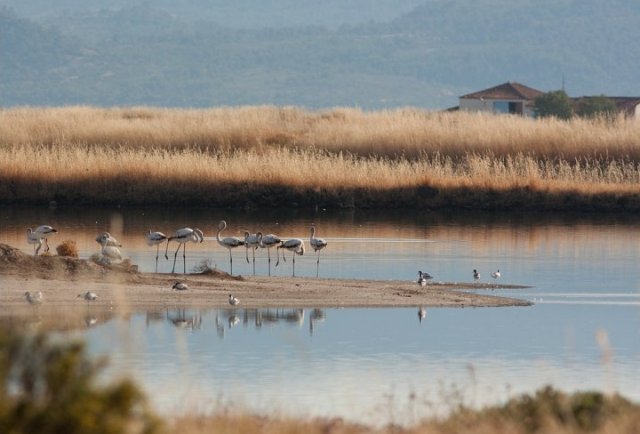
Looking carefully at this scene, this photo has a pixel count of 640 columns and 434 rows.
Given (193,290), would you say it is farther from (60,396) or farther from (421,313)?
(60,396)

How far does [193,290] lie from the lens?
17.7m

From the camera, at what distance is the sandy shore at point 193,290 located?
16641mm

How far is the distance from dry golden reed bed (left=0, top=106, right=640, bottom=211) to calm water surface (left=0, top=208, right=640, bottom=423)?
17.5 feet

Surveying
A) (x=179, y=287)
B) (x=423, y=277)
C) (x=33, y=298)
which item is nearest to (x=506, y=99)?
(x=423, y=277)

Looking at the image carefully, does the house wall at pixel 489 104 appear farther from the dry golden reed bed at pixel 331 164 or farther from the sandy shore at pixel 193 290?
the sandy shore at pixel 193 290

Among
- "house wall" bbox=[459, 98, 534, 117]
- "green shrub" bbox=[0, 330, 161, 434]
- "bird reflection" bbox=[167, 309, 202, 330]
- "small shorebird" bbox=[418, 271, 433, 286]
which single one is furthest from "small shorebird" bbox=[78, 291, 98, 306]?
"house wall" bbox=[459, 98, 534, 117]

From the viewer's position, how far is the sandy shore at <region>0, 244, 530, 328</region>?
1664 cm

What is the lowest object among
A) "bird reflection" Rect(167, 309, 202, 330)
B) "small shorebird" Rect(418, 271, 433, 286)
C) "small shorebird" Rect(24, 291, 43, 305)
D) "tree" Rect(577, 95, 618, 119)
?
"bird reflection" Rect(167, 309, 202, 330)

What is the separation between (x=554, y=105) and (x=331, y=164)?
38.5 meters

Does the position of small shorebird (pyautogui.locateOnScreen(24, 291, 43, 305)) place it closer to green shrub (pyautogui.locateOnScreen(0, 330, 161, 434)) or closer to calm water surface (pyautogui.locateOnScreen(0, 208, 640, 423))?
calm water surface (pyautogui.locateOnScreen(0, 208, 640, 423))

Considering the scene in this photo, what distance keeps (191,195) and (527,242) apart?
887 centimetres

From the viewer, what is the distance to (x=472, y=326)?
Answer: 16016 mm

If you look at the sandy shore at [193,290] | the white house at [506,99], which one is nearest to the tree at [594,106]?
the white house at [506,99]

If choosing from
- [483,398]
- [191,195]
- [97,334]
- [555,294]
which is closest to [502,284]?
[555,294]
